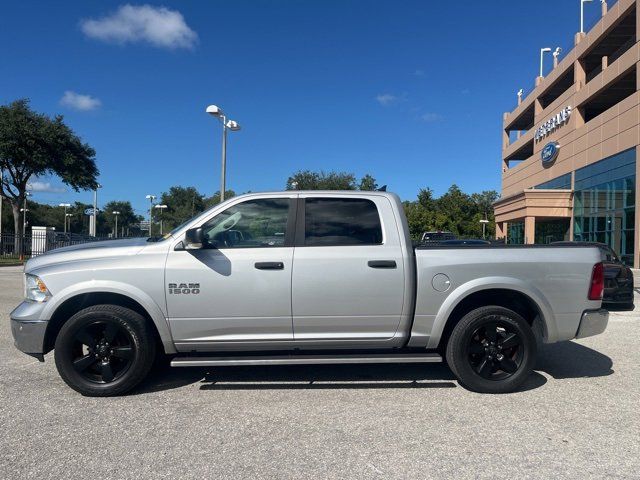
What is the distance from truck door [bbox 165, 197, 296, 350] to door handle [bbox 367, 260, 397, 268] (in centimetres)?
76

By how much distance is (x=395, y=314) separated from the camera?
482 cm

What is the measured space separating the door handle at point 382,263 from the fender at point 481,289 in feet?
2.07

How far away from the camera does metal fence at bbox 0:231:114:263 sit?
27250mm

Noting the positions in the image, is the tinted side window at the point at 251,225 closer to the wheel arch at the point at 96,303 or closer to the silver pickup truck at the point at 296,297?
the silver pickup truck at the point at 296,297

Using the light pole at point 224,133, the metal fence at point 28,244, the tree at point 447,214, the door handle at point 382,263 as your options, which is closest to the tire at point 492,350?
the door handle at point 382,263

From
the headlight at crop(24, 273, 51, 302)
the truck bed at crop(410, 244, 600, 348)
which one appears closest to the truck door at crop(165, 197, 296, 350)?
the headlight at crop(24, 273, 51, 302)

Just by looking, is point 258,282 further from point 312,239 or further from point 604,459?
point 604,459

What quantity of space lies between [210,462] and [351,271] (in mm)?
2079

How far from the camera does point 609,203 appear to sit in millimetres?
31250

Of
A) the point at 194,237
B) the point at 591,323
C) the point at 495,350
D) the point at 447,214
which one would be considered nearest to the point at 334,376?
the point at 495,350

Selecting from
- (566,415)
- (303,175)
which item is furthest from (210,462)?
(303,175)

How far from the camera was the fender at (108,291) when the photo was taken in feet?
15.1

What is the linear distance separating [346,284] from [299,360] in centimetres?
84

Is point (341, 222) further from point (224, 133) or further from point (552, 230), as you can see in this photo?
point (552, 230)
